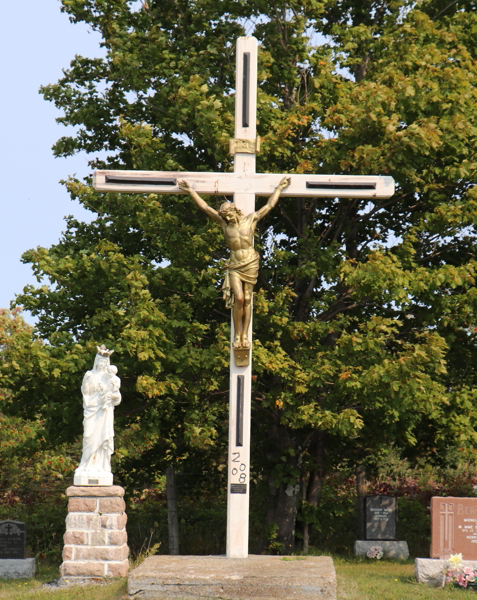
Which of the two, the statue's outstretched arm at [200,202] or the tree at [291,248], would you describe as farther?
the tree at [291,248]

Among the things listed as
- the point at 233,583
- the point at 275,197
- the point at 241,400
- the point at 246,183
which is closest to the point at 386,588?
the point at 233,583

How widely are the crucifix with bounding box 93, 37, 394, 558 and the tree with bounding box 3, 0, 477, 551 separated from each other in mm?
2649

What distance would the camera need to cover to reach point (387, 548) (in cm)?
1587

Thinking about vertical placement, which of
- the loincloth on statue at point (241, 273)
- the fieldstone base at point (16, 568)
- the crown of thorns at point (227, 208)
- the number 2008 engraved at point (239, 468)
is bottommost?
the fieldstone base at point (16, 568)

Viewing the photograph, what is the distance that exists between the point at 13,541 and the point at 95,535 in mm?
3893

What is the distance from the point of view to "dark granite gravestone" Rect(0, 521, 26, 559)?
14250 mm

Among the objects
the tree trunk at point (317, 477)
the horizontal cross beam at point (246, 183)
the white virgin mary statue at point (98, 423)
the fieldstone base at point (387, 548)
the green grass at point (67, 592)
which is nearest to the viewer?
the green grass at point (67, 592)

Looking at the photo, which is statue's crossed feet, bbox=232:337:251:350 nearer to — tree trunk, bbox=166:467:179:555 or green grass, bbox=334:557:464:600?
green grass, bbox=334:557:464:600

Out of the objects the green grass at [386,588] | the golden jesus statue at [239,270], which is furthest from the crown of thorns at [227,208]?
the green grass at [386,588]

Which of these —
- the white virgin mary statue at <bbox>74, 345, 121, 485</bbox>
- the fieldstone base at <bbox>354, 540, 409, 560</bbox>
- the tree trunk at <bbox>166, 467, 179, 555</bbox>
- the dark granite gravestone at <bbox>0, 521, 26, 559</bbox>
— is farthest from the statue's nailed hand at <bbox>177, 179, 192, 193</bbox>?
the fieldstone base at <bbox>354, 540, 409, 560</bbox>

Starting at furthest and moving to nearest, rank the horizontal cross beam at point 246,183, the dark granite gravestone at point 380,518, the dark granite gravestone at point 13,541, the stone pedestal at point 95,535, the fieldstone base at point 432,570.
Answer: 1. the dark granite gravestone at point 380,518
2. the dark granite gravestone at point 13,541
3. the stone pedestal at point 95,535
4. the fieldstone base at point 432,570
5. the horizontal cross beam at point 246,183

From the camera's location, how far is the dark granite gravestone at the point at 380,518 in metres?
16.0

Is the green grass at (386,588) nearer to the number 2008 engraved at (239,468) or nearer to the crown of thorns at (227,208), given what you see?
the number 2008 engraved at (239,468)

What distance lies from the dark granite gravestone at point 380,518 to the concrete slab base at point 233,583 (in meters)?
7.65
